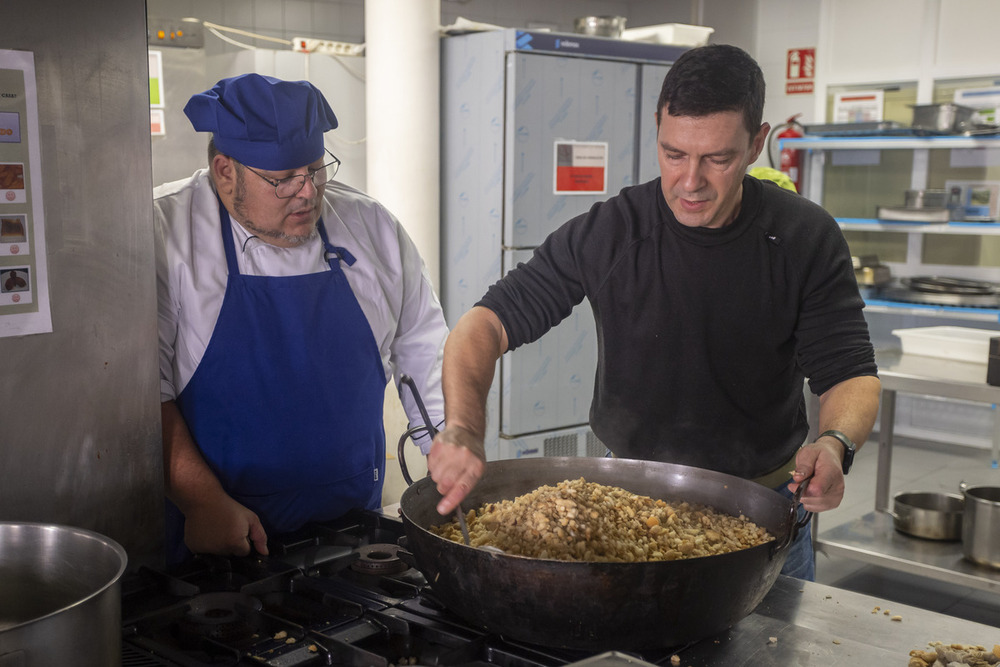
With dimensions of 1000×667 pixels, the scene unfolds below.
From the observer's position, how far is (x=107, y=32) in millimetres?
1489

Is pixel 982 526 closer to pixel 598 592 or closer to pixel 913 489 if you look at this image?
pixel 913 489

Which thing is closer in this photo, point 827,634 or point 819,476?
point 827,634

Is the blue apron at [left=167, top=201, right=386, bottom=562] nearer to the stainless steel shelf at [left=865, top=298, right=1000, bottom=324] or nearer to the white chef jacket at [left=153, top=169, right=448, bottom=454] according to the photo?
the white chef jacket at [left=153, top=169, right=448, bottom=454]

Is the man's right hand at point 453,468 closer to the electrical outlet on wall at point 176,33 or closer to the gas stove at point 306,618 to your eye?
the gas stove at point 306,618

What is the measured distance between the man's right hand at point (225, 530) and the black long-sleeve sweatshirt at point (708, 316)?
2.11 feet

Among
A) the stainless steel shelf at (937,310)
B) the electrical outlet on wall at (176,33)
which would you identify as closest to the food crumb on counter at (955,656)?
the electrical outlet on wall at (176,33)

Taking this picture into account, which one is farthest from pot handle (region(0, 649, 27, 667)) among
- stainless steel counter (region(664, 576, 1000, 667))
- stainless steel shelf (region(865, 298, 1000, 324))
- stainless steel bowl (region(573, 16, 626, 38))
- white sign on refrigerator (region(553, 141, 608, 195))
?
stainless steel shelf (region(865, 298, 1000, 324))

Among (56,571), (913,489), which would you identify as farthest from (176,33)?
(913,489)

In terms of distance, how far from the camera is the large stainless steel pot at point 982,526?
3301 millimetres

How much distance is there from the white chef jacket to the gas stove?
0.42 m

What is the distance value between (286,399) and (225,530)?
339 mm

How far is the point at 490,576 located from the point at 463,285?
3.36 metres

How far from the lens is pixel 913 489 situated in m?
5.57

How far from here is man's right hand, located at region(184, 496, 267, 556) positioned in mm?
1608
